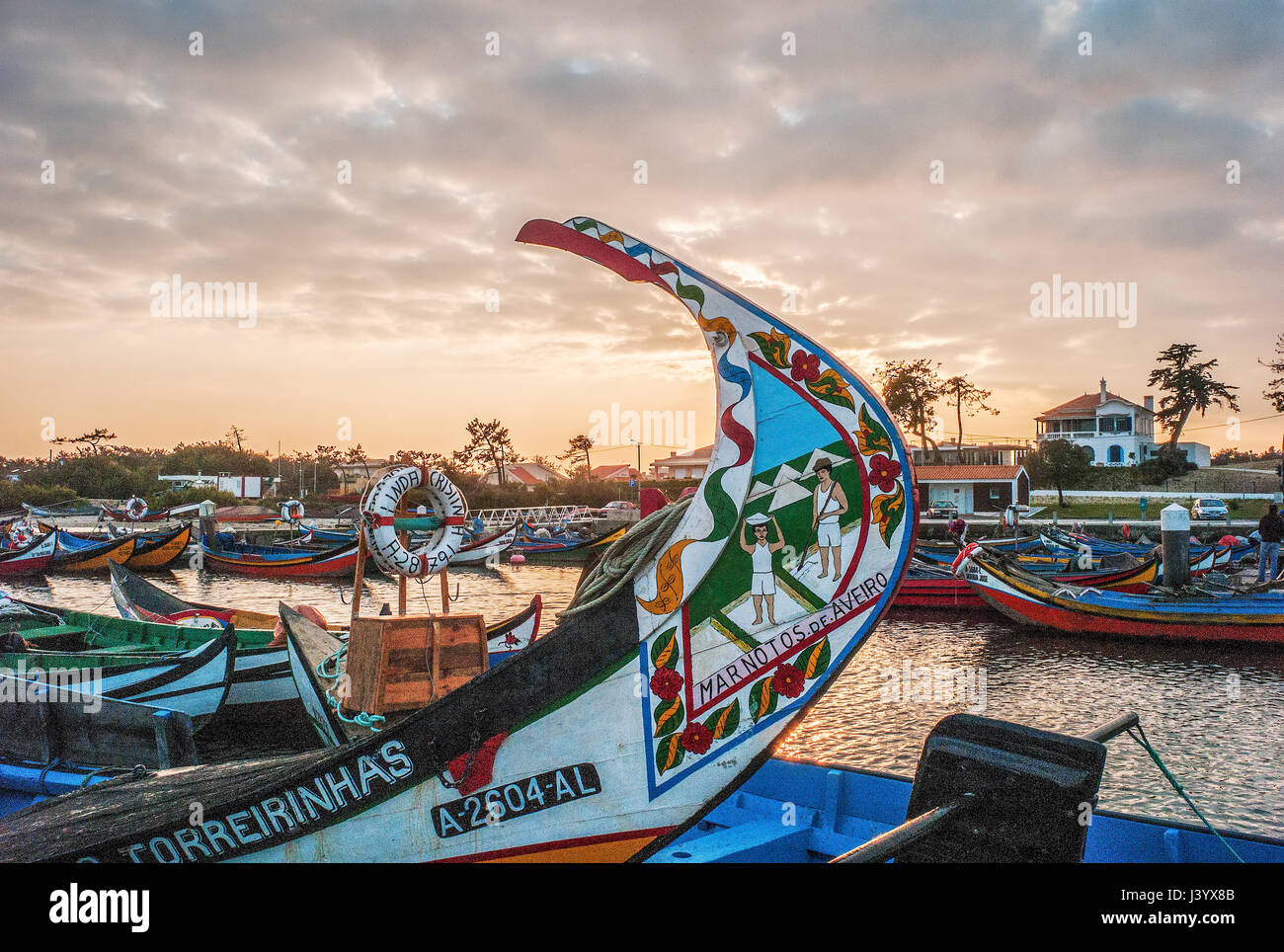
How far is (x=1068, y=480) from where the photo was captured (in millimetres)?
48875

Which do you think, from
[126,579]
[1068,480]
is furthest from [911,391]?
[126,579]

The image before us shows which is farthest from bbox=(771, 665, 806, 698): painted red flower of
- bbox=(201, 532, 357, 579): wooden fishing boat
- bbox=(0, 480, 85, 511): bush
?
bbox=(0, 480, 85, 511): bush

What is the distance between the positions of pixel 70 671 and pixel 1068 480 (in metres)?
51.3

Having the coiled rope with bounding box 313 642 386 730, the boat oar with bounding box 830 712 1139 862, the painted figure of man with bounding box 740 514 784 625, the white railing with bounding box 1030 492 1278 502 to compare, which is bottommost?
the coiled rope with bounding box 313 642 386 730

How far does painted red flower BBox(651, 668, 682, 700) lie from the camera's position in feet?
11.2

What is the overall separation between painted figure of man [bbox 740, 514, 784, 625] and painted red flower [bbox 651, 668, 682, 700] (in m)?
0.41

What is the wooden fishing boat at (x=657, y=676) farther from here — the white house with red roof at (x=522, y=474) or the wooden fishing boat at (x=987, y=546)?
the white house with red roof at (x=522, y=474)

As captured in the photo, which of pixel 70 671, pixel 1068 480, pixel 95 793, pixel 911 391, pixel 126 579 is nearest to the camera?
pixel 95 793

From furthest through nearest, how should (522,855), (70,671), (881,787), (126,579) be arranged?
(126,579), (70,671), (881,787), (522,855)

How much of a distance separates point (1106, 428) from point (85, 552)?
62270 millimetres

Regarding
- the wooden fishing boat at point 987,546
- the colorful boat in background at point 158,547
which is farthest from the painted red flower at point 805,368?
the colorful boat in background at point 158,547

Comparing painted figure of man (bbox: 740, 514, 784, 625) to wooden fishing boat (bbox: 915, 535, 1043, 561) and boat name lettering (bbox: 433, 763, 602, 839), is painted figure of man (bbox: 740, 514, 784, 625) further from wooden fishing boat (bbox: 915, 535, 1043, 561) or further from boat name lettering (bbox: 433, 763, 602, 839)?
wooden fishing boat (bbox: 915, 535, 1043, 561)

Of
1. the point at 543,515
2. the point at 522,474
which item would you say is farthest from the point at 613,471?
the point at 543,515
